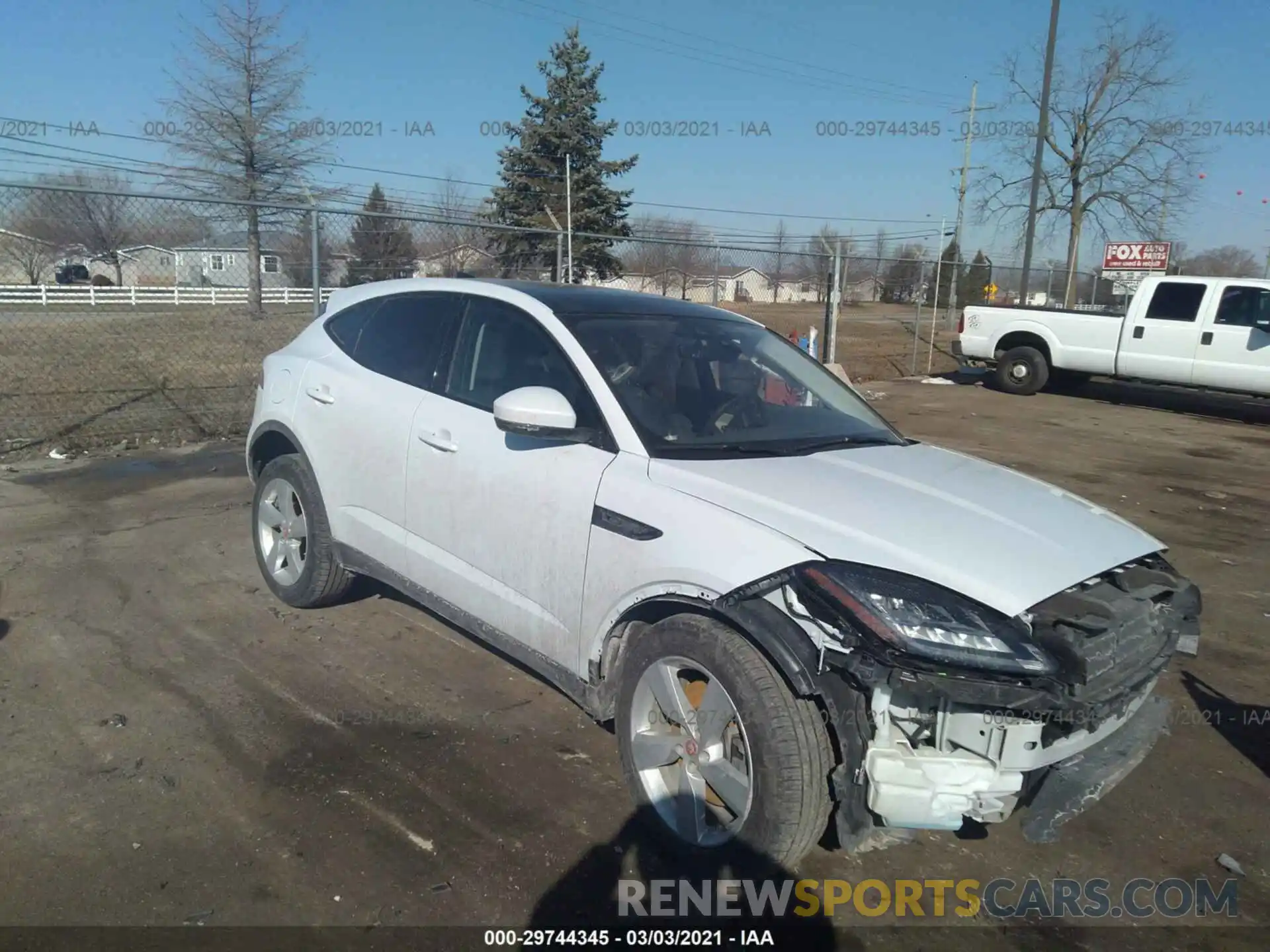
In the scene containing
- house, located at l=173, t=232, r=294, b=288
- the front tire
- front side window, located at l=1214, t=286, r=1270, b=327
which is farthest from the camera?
front side window, located at l=1214, t=286, r=1270, b=327

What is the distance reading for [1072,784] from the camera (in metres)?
2.67

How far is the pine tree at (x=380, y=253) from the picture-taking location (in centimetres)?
979

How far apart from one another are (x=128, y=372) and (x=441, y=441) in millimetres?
10341

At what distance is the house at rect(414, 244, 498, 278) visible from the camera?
33.3 feet

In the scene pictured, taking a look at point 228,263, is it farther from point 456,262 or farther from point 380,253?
point 456,262

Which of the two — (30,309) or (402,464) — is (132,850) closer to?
(402,464)

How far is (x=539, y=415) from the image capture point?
10.3 feet

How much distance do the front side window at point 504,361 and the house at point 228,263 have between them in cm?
739

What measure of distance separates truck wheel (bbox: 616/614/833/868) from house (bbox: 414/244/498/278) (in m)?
7.83

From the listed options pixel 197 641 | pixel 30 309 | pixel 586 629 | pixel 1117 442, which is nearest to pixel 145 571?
pixel 197 641

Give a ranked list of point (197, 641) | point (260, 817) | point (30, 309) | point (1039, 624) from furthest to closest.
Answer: point (30, 309) → point (197, 641) → point (260, 817) → point (1039, 624)

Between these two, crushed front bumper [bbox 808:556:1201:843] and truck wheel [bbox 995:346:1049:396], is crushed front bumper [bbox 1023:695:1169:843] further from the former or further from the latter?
truck wheel [bbox 995:346:1049:396]

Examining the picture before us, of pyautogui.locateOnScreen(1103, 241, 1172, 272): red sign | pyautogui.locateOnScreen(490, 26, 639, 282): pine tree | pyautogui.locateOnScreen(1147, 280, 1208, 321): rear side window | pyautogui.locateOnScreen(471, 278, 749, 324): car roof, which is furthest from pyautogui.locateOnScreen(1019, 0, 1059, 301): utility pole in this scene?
pyautogui.locateOnScreen(471, 278, 749, 324): car roof

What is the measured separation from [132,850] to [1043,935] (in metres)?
2.85
